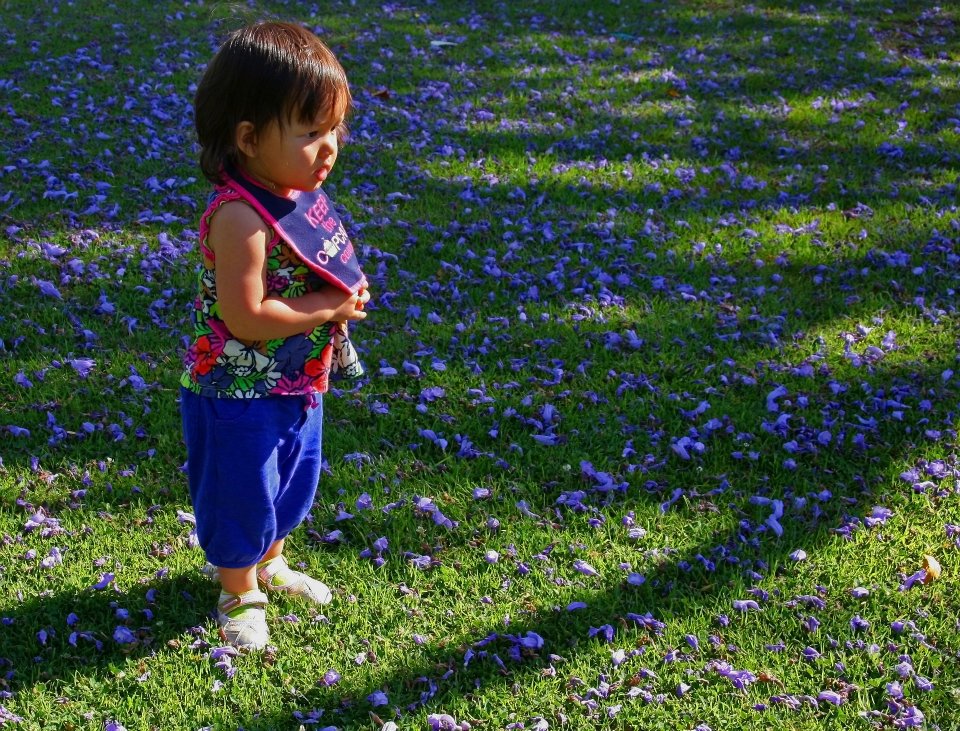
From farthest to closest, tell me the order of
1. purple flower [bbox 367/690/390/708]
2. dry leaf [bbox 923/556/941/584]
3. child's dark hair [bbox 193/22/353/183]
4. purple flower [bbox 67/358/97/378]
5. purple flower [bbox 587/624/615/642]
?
1. purple flower [bbox 67/358/97/378]
2. dry leaf [bbox 923/556/941/584]
3. purple flower [bbox 587/624/615/642]
4. purple flower [bbox 367/690/390/708]
5. child's dark hair [bbox 193/22/353/183]

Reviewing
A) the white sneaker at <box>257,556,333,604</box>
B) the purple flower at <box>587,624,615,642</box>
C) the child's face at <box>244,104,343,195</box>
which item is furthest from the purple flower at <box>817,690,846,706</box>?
the child's face at <box>244,104,343,195</box>

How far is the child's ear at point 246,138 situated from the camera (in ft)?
8.82

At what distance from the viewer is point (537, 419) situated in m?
4.61

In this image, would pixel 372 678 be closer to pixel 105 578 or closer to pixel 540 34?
pixel 105 578

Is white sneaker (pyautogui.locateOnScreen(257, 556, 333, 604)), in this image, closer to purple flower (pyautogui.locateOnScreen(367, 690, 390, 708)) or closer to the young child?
the young child

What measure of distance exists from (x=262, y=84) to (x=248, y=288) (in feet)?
1.83

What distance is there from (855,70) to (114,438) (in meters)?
8.02

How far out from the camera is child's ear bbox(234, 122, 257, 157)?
269 centimetres

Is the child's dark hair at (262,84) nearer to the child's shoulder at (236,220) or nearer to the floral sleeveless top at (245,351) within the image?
the child's shoulder at (236,220)

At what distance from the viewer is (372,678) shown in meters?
3.26

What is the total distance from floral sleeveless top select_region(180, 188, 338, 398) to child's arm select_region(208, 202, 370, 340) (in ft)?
0.23

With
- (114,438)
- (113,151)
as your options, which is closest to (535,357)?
(114,438)

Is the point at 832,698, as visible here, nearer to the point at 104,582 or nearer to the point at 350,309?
the point at 350,309

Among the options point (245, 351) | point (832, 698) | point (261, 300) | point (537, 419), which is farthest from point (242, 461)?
point (832, 698)
